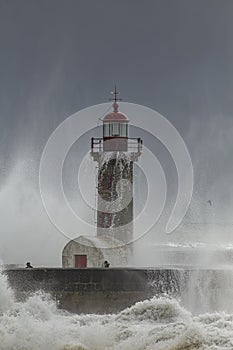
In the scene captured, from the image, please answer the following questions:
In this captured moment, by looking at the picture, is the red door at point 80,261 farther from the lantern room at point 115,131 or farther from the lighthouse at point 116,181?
the lantern room at point 115,131

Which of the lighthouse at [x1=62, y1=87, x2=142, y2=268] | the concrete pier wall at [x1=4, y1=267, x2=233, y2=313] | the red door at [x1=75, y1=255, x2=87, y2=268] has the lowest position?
the concrete pier wall at [x1=4, y1=267, x2=233, y2=313]

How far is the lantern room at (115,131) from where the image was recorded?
18.2 meters

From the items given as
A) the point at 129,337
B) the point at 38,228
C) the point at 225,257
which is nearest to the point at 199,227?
the point at 225,257

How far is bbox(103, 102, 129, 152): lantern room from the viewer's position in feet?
59.7

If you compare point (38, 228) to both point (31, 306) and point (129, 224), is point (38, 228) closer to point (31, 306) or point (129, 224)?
point (129, 224)

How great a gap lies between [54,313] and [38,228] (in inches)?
282

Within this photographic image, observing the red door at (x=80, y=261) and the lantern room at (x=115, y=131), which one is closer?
the red door at (x=80, y=261)

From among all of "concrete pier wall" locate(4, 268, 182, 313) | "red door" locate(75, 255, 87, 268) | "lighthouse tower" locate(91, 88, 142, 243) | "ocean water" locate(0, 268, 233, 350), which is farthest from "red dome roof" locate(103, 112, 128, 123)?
"ocean water" locate(0, 268, 233, 350)

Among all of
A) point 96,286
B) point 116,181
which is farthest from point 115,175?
point 96,286

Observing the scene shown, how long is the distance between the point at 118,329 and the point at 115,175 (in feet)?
24.8

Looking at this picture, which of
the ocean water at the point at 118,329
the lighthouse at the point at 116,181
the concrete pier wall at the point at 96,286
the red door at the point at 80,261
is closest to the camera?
the ocean water at the point at 118,329

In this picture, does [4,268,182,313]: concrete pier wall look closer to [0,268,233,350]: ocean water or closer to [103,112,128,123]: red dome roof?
[0,268,233,350]: ocean water

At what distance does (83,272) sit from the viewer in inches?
534

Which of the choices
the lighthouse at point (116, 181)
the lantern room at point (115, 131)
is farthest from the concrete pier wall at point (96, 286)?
the lantern room at point (115, 131)
